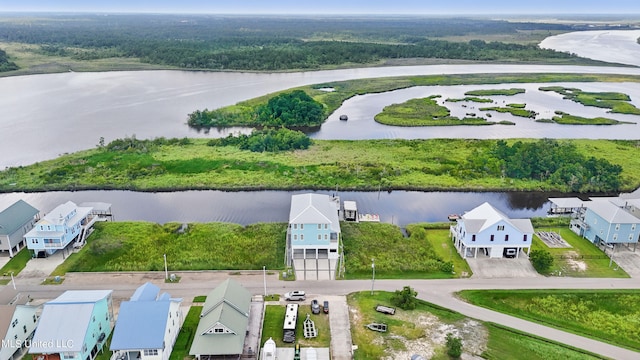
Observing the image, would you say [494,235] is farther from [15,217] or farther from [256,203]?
[15,217]

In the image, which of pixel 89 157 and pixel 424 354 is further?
pixel 89 157

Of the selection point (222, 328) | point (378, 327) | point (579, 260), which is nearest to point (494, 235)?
point (579, 260)

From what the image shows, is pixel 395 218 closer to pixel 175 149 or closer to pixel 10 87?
pixel 175 149

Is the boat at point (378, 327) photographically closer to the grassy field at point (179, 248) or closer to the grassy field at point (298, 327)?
the grassy field at point (298, 327)

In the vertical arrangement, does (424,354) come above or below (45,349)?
below

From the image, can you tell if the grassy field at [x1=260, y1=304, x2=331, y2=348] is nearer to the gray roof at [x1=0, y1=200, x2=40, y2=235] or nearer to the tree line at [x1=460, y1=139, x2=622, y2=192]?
the gray roof at [x1=0, y1=200, x2=40, y2=235]

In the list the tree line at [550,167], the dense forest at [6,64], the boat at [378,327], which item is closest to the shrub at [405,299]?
the boat at [378,327]

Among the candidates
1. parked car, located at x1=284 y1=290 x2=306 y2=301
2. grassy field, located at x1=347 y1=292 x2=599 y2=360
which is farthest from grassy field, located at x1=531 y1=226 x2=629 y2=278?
parked car, located at x1=284 y1=290 x2=306 y2=301

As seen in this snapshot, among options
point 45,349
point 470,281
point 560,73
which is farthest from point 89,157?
point 560,73
